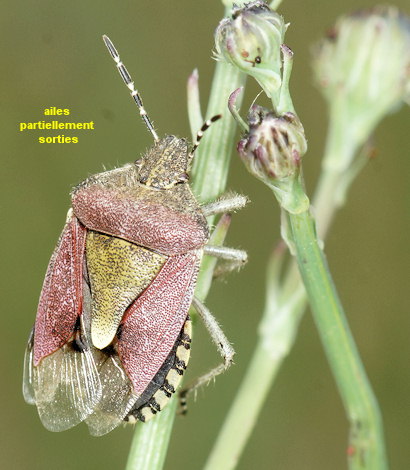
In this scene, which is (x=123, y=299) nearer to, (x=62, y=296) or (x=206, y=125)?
(x=62, y=296)

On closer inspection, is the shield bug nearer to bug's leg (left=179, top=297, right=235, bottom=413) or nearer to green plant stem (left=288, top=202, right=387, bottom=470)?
bug's leg (left=179, top=297, right=235, bottom=413)

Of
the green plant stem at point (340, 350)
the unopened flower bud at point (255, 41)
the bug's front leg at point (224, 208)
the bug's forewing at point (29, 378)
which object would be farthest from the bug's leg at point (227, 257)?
the bug's forewing at point (29, 378)

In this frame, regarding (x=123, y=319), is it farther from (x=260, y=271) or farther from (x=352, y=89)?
(x=260, y=271)

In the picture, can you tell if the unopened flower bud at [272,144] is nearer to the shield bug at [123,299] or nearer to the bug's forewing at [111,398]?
the shield bug at [123,299]

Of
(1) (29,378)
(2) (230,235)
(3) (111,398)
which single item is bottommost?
(3) (111,398)

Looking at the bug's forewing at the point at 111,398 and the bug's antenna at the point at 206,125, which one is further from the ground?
the bug's antenna at the point at 206,125

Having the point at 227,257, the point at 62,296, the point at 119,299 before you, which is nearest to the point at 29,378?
the point at 62,296

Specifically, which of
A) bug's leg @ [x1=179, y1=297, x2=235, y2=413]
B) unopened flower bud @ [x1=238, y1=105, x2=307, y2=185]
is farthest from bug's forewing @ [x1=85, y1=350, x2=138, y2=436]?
unopened flower bud @ [x1=238, y1=105, x2=307, y2=185]
